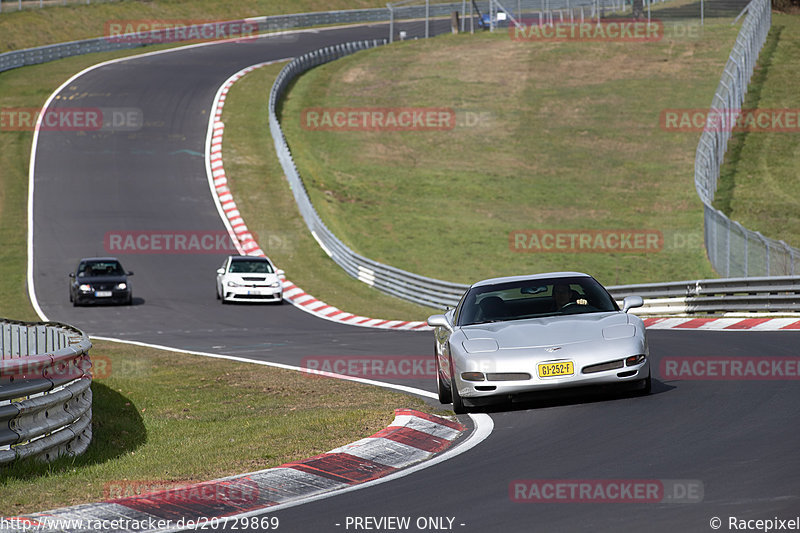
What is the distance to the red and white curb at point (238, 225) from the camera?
90.3ft

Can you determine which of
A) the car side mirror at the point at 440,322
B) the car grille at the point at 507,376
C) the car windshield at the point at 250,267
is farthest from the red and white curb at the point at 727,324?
the car windshield at the point at 250,267

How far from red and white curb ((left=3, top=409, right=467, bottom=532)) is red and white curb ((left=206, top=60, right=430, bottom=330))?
15363 mm

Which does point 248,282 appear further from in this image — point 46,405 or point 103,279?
point 46,405

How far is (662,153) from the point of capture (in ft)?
165

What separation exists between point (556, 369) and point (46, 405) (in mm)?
4613

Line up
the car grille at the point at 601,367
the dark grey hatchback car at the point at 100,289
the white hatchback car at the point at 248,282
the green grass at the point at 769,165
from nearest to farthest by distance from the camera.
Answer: the car grille at the point at 601,367, the dark grey hatchback car at the point at 100,289, the white hatchback car at the point at 248,282, the green grass at the point at 769,165

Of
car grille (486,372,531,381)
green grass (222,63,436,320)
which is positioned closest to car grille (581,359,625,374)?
car grille (486,372,531,381)

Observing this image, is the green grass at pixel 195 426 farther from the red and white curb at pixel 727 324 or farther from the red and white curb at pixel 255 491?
the red and white curb at pixel 727 324

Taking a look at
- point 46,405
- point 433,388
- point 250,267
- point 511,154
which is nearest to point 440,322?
point 433,388

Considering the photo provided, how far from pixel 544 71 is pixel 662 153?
15.9 m

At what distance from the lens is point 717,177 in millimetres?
40000

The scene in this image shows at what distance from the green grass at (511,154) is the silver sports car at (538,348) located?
22234 mm

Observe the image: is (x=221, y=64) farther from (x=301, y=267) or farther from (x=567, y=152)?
(x=301, y=267)

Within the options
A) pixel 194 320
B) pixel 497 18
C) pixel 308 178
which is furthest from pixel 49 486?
pixel 497 18
